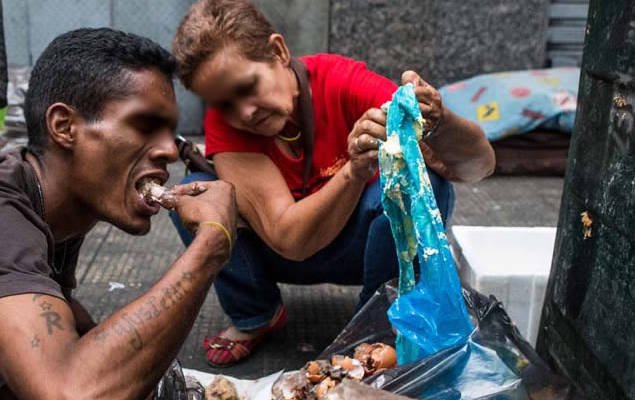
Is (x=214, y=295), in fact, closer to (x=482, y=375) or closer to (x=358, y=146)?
(x=358, y=146)

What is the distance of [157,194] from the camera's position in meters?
1.71

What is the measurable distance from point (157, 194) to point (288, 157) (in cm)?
83

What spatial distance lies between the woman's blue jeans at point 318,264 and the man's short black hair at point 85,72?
0.91 m

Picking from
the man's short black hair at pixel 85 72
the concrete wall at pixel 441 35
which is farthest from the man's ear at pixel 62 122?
the concrete wall at pixel 441 35

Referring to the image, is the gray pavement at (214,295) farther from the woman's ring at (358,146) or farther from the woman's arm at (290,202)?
the woman's ring at (358,146)

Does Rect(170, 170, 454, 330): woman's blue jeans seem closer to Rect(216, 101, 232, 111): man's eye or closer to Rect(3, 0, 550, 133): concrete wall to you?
Rect(216, 101, 232, 111): man's eye

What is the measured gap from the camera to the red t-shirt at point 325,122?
95.7 inches

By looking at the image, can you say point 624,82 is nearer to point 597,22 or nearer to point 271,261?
point 597,22

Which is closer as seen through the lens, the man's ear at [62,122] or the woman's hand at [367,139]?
the man's ear at [62,122]

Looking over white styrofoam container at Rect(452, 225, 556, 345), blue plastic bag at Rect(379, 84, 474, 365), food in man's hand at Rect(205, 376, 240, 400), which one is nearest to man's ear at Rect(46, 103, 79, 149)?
blue plastic bag at Rect(379, 84, 474, 365)

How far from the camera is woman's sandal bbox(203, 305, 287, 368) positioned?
8.93 feet

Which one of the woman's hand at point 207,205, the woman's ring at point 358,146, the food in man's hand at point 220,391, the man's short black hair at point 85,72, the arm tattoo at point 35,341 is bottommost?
Result: the food in man's hand at point 220,391

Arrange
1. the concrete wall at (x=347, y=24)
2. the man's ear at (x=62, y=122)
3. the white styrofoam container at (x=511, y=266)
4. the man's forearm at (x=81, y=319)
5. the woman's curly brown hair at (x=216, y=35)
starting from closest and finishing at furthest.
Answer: the man's ear at (x=62, y=122), the man's forearm at (x=81, y=319), the woman's curly brown hair at (x=216, y=35), the white styrofoam container at (x=511, y=266), the concrete wall at (x=347, y=24)

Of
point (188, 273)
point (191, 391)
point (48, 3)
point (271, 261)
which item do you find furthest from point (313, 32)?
point (188, 273)
